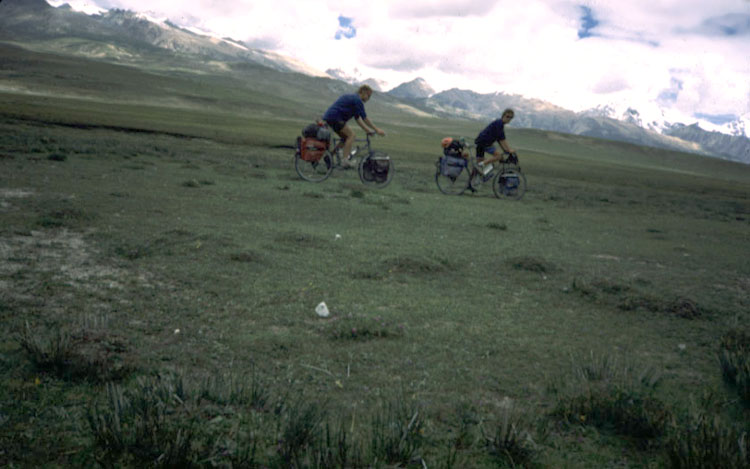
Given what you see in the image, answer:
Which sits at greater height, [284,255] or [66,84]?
[66,84]

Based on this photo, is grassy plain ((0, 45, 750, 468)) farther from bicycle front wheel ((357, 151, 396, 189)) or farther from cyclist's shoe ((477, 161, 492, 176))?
cyclist's shoe ((477, 161, 492, 176))

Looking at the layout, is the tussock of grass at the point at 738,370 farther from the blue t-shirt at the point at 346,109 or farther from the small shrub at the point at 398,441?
the blue t-shirt at the point at 346,109

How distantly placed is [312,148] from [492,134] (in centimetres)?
602

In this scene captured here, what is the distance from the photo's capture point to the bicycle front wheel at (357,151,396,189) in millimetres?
16750

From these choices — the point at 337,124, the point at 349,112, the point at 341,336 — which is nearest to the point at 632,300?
the point at 341,336

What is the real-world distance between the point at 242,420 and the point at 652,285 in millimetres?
7105

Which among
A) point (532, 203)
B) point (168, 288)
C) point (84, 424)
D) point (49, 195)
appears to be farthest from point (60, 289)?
point (532, 203)

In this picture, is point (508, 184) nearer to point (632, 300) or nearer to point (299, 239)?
point (299, 239)

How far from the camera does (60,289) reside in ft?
17.0

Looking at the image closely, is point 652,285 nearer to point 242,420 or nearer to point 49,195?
point 242,420

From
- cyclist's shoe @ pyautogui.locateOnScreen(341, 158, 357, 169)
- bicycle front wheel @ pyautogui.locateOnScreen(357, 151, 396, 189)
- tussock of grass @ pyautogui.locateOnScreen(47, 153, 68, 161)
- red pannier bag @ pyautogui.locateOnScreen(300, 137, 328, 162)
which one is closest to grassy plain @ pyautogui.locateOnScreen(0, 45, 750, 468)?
red pannier bag @ pyautogui.locateOnScreen(300, 137, 328, 162)

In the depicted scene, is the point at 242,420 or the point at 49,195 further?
the point at 49,195

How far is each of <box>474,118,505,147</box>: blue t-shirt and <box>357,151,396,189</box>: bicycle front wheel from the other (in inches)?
126

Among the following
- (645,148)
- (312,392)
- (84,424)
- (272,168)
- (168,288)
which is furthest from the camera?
(645,148)
